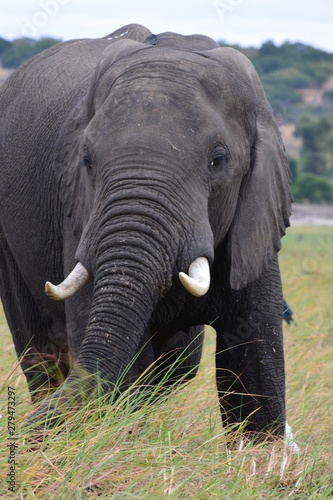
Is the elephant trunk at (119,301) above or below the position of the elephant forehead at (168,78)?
below

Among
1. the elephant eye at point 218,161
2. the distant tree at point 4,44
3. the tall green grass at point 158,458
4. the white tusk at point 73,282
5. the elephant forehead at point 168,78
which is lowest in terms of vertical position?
the distant tree at point 4,44

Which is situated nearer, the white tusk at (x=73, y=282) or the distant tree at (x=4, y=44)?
the white tusk at (x=73, y=282)

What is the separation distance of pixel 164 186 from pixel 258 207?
0.64m

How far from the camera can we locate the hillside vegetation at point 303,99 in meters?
42.8

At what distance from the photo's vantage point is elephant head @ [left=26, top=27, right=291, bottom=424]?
12.1 ft

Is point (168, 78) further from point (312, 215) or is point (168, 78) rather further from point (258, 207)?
point (312, 215)

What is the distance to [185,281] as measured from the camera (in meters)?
3.64

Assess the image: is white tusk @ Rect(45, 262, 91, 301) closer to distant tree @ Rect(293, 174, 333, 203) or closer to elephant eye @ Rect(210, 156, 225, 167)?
elephant eye @ Rect(210, 156, 225, 167)

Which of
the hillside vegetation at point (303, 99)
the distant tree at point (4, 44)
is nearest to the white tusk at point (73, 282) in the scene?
the hillside vegetation at point (303, 99)

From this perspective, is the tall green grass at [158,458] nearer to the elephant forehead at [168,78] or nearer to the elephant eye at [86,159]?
the elephant eye at [86,159]

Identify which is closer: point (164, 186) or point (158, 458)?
point (158, 458)

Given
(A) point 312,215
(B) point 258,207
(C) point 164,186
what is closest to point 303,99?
(A) point 312,215

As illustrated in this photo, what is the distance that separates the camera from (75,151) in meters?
4.54

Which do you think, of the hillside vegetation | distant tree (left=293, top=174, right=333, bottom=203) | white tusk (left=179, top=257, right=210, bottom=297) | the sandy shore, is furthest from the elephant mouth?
distant tree (left=293, top=174, right=333, bottom=203)
